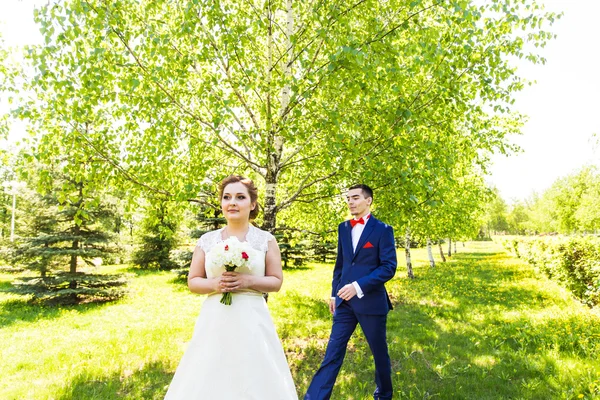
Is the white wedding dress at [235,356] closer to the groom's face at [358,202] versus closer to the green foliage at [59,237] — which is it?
the groom's face at [358,202]

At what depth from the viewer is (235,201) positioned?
327cm

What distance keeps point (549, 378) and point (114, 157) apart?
7772mm

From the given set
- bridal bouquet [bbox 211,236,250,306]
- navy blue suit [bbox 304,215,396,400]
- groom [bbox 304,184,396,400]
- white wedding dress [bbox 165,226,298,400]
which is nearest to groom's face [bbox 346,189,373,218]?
groom [bbox 304,184,396,400]

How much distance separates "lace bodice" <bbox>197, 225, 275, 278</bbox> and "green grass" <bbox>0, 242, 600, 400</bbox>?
2.91 metres

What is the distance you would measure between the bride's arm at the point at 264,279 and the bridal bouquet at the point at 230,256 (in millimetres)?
84

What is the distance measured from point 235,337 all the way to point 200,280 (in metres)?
0.57

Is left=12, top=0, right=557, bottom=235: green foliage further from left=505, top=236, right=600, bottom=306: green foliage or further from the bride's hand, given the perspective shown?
left=505, top=236, right=600, bottom=306: green foliage

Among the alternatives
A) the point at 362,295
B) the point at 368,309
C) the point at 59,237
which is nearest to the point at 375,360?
the point at 368,309

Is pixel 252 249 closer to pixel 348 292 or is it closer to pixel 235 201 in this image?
pixel 235 201

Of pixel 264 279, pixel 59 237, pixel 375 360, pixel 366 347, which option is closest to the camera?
pixel 264 279

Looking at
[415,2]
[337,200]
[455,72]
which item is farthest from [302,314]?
[415,2]

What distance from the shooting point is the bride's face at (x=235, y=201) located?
327 centimetres

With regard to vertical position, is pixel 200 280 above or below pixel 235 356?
above

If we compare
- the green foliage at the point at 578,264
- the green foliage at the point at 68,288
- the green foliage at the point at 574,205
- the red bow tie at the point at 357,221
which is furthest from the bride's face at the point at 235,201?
the green foliage at the point at 574,205
